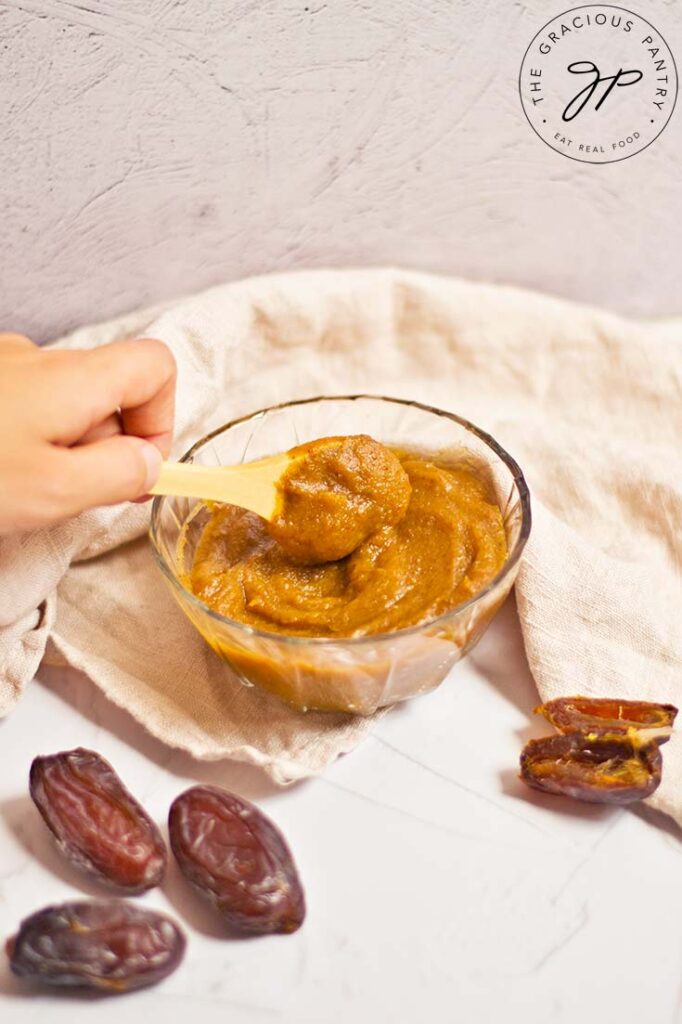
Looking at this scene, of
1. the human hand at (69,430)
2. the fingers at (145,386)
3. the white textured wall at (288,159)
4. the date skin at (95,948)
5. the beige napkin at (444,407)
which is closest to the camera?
the date skin at (95,948)

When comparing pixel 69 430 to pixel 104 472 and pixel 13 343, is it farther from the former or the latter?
pixel 13 343

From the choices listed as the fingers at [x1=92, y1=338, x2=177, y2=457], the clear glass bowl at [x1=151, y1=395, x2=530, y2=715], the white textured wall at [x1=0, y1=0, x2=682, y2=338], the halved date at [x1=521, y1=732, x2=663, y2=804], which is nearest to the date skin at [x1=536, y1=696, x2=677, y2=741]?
the halved date at [x1=521, y1=732, x2=663, y2=804]

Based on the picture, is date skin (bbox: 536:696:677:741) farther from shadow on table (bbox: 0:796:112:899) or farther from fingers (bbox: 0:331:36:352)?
fingers (bbox: 0:331:36:352)

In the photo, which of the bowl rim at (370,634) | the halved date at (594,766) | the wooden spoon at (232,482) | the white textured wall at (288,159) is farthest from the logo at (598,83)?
the halved date at (594,766)

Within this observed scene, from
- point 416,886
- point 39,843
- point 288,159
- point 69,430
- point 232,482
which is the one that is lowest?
point 39,843

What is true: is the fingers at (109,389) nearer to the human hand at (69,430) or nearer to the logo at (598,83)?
the human hand at (69,430)

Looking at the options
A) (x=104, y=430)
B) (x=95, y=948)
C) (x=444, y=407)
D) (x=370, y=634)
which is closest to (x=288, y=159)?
(x=444, y=407)

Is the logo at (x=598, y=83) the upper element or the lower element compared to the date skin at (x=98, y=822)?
upper
